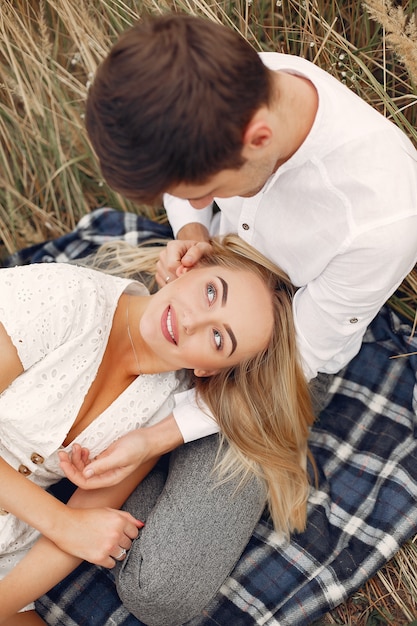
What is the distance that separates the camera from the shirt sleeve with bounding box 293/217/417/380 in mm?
1997

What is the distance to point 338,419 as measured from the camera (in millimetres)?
3018

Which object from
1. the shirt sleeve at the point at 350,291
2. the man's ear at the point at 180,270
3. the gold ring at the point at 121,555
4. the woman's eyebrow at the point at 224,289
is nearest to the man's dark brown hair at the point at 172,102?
the shirt sleeve at the point at 350,291

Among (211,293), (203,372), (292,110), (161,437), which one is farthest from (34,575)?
(292,110)

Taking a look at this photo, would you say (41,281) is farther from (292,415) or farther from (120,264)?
(292,415)

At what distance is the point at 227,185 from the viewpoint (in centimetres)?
175

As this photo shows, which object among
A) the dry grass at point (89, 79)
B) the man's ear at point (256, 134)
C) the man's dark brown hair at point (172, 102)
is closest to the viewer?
the man's dark brown hair at point (172, 102)

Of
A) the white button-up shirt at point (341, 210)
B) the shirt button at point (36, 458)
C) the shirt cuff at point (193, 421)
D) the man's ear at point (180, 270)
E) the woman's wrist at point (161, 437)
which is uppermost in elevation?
the white button-up shirt at point (341, 210)

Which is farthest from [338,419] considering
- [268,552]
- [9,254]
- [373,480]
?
[9,254]

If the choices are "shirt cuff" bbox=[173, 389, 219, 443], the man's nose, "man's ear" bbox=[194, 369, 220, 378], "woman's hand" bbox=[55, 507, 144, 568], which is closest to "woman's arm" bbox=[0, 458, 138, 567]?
"woman's hand" bbox=[55, 507, 144, 568]

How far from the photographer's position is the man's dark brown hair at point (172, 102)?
1522 millimetres

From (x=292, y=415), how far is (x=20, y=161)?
2.07m

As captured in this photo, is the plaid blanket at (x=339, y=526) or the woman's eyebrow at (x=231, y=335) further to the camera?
the plaid blanket at (x=339, y=526)

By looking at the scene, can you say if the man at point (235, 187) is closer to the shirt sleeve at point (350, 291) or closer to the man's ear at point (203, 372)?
the shirt sleeve at point (350, 291)

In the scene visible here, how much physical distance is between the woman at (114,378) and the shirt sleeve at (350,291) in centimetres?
10
